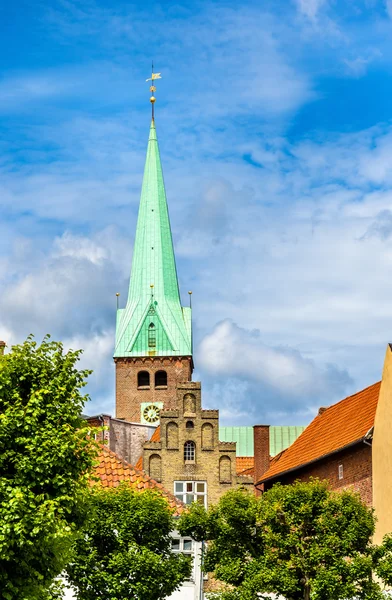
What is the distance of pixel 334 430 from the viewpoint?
55781 millimetres

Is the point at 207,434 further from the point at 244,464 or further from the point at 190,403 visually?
the point at 244,464

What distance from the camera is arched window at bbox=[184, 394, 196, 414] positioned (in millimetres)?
72312

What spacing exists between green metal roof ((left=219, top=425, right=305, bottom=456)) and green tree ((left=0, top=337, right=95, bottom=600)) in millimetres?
69594

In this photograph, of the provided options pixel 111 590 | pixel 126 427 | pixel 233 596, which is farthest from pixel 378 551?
pixel 126 427

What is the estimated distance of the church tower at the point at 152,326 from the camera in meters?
109

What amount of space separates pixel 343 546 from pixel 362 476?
11.4 metres

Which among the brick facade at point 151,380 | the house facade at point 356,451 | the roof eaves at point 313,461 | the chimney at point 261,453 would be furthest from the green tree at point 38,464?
the brick facade at point 151,380

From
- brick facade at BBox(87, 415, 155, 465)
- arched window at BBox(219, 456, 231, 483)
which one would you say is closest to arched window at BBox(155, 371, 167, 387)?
brick facade at BBox(87, 415, 155, 465)

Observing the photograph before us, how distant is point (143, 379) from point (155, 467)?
40044 millimetres

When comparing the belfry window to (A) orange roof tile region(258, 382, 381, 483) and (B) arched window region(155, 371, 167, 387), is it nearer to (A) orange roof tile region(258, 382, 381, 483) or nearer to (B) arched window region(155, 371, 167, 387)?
(B) arched window region(155, 371, 167, 387)

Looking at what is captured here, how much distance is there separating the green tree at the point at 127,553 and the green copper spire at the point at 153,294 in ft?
241

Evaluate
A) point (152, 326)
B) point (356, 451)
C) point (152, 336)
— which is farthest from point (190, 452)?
point (152, 326)

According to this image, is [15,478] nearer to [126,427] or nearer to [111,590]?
[111,590]

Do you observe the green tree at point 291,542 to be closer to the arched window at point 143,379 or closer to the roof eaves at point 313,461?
the roof eaves at point 313,461
